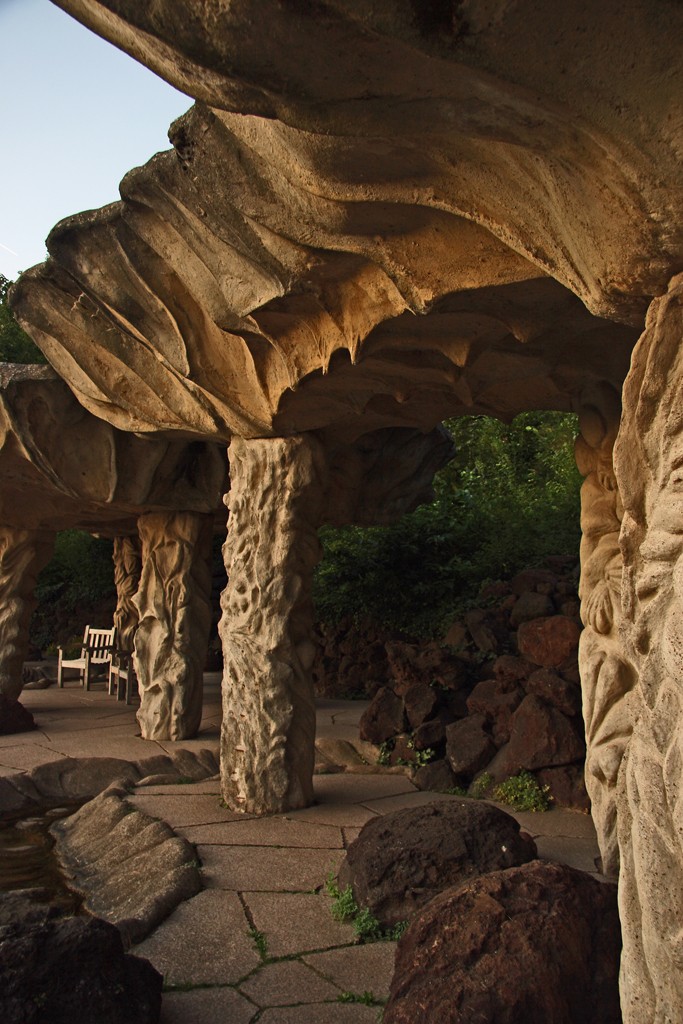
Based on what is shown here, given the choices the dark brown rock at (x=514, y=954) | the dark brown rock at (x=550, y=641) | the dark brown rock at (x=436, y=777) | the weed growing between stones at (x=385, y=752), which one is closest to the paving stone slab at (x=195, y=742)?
the weed growing between stones at (x=385, y=752)

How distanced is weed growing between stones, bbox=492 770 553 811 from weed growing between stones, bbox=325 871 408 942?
193 cm

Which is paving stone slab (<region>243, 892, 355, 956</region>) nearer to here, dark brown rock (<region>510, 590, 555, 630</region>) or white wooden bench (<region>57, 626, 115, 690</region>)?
dark brown rock (<region>510, 590, 555, 630</region>)

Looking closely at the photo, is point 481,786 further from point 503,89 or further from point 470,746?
point 503,89

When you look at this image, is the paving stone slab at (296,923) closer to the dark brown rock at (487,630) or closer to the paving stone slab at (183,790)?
the paving stone slab at (183,790)

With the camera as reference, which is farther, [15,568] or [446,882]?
[15,568]

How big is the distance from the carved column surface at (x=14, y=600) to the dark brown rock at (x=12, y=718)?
2.26 feet

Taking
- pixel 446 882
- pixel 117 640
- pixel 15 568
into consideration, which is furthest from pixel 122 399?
pixel 117 640

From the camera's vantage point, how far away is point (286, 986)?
2938 millimetres

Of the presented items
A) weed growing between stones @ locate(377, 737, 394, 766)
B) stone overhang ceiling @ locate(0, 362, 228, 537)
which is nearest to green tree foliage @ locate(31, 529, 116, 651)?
stone overhang ceiling @ locate(0, 362, 228, 537)

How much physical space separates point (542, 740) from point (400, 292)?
347cm

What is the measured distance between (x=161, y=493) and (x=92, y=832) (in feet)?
10.6

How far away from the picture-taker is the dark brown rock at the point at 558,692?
218 inches

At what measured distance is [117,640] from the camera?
37.7 ft

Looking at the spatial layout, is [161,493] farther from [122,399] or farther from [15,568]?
[15,568]
